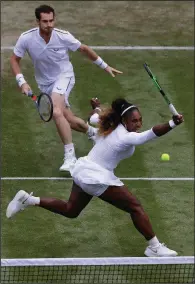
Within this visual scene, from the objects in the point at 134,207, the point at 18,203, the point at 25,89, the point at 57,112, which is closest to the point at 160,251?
the point at 134,207

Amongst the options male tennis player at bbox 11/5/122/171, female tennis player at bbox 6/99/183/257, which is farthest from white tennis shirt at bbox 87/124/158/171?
male tennis player at bbox 11/5/122/171

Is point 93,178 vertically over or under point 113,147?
under

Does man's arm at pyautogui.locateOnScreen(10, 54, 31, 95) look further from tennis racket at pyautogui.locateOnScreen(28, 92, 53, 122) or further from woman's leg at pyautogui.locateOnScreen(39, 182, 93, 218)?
woman's leg at pyautogui.locateOnScreen(39, 182, 93, 218)

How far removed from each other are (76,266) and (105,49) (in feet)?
26.2

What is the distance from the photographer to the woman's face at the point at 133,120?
15.1m

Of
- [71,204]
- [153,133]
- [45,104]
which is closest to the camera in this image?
[153,133]

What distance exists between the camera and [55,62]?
1814 centimetres

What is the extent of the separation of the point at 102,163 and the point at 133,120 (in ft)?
2.35

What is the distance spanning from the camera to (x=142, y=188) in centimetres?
1748

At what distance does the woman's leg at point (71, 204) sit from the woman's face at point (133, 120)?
1.05 meters

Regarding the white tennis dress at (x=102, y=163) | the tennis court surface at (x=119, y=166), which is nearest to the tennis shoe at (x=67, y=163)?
the tennis court surface at (x=119, y=166)

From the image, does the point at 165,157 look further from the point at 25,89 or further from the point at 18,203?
the point at 18,203

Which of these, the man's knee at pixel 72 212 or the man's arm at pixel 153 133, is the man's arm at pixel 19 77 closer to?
the man's knee at pixel 72 212

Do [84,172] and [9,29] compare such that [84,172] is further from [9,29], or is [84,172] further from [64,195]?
[9,29]
